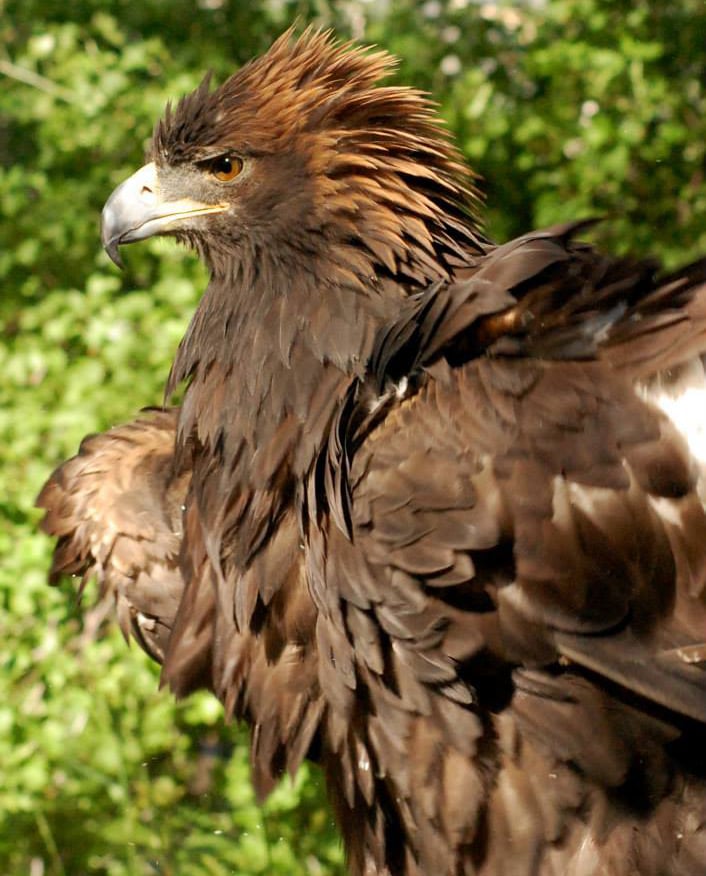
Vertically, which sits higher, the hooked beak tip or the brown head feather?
the brown head feather

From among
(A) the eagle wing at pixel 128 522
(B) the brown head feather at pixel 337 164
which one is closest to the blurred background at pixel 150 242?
(A) the eagle wing at pixel 128 522

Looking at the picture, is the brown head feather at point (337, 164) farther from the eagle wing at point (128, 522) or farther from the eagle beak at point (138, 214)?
the eagle wing at point (128, 522)

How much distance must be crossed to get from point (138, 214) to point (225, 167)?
0.25 m

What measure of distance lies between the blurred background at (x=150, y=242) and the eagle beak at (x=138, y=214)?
1447 millimetres

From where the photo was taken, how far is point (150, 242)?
16.4 ft

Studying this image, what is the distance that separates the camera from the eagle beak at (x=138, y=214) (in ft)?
10.1

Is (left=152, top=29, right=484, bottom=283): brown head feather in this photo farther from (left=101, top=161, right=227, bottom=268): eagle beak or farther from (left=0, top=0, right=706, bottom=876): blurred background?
(left=0, top=0, right=706, bottom=876): blurred background

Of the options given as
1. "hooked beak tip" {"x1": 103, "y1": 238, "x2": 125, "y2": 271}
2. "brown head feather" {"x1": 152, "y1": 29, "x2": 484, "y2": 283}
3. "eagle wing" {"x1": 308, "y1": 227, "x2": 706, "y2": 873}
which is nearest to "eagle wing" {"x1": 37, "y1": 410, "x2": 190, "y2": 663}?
"hooked beak tip" {"x1": 103, "y1": 238, "x2": 125, "y2": 271}

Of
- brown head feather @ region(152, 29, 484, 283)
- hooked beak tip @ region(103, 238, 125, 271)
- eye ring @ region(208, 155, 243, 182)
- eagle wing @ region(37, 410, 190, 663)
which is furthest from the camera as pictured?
eagle wing @ region(37, 410, 190, 663)

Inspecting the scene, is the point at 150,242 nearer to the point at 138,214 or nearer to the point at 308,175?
the point at 138,214

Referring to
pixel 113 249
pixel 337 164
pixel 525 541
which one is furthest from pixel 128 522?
pixel 525 541

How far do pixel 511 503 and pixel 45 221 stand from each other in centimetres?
316

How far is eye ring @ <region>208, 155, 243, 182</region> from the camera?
2.96 metres

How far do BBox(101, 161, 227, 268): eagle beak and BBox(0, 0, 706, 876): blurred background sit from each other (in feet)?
4.75
